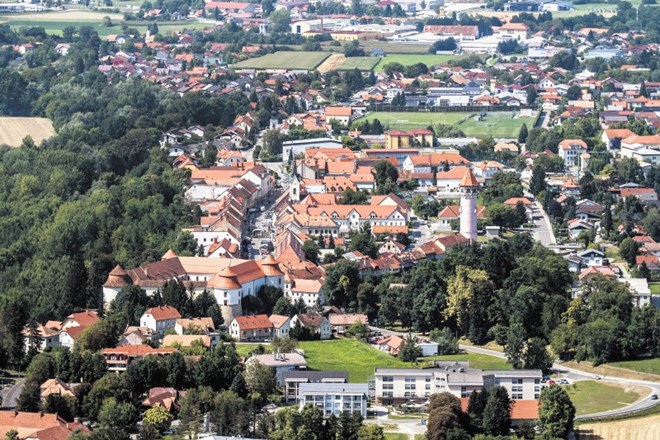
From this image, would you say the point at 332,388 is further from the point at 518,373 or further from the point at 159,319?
the point at 159,319

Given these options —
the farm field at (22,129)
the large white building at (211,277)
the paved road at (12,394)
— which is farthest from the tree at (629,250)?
the farm field at (22,129)

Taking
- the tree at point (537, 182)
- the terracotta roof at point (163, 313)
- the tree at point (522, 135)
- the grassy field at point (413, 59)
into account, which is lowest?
the grassy field at point (413, 59)

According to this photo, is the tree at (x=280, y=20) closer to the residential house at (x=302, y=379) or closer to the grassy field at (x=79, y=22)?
the grassy field at (x=79, y=22)

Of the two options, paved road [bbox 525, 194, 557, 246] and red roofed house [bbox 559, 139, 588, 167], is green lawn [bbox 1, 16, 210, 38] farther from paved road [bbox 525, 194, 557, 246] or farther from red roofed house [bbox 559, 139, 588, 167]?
paved road [bbox 525, 194, 557, 246]

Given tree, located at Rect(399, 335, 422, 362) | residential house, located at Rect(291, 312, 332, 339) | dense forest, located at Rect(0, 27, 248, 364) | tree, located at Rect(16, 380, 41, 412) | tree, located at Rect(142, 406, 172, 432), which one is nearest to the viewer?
tree, located at Rect(142, 406, 172, 432)

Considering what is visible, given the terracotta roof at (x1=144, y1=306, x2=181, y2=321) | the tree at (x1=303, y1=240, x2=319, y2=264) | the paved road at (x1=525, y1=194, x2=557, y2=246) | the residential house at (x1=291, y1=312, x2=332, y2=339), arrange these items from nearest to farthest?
1. the terracotta roof at (x1=144, y1=306, x2=181, y2=321)
2. the residential house at (x1=291, y1=312, x2=332, y2=339)
3. the tree at (x1=303, y1=240, x2=319, y2=264)
4. the paved road at (x1=525, y1=194, x2=557, y2=246)

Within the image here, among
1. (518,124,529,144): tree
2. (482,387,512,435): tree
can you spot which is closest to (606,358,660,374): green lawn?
(482,387,512,435): tree

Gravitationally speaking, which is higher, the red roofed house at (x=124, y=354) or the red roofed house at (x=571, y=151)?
the red roofed house at (x=124, y=354)

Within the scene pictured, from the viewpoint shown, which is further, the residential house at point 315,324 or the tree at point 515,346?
the residential house at point 315,324

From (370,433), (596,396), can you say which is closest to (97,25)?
(596,396)
